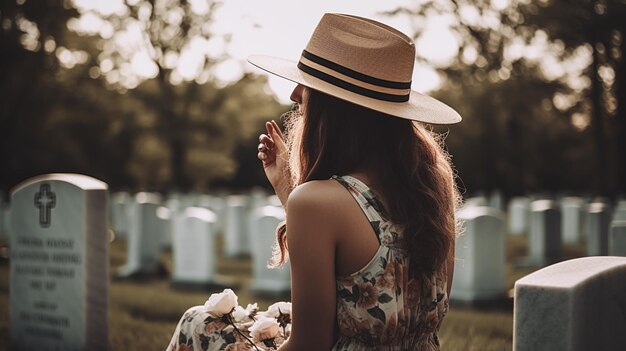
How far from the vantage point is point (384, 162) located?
2328mm

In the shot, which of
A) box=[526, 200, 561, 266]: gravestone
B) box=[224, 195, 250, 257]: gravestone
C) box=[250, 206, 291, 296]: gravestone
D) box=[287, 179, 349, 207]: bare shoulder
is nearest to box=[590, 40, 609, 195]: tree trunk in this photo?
box=[526, 200, 561, 266]: gravestone

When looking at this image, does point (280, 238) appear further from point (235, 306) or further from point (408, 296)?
point (408, 296)

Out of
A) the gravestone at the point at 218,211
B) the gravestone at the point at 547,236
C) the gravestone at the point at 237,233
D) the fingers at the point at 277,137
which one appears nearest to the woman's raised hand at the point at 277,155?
the fingers at the point at 277,137

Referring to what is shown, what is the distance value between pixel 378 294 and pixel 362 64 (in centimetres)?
78

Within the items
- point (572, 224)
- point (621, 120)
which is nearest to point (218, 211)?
point (572, 224)

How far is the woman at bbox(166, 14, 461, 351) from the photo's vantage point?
7.05 feet

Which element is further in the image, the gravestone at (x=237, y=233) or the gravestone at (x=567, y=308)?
the gravestone at (x=237, y=233)

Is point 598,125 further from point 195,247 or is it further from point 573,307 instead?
point 573,307

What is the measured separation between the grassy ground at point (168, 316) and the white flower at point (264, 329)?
3.16m

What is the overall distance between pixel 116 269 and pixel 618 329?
34.0 ft

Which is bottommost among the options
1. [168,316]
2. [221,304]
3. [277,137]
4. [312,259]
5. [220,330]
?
[168,316]

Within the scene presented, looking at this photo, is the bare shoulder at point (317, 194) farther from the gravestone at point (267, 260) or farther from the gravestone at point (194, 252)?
the gravestone at point (194, 252)

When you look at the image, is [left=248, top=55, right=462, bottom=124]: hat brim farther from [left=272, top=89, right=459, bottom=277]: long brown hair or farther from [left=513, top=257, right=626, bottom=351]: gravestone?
[left=513, top=257, right=626, bottom=351]: gravestone

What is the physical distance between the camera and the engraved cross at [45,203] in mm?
5570
